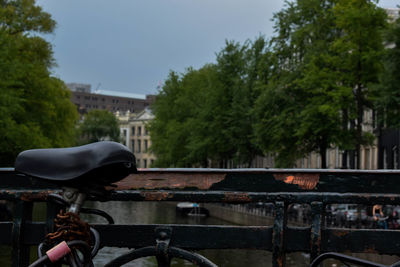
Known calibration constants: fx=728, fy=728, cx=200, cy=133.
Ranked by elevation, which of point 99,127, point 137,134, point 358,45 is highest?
point 99,127

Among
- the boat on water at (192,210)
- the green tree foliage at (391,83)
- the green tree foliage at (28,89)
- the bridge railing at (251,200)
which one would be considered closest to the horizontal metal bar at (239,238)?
the bridge railing at (251,200)

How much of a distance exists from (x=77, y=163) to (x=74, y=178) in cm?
7

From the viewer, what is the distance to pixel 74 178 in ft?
10.6

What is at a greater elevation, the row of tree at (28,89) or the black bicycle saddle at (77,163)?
the row of tree at (28,89)

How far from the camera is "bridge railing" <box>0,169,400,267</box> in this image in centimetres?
365

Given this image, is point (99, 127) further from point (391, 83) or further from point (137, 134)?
point (391, 83)

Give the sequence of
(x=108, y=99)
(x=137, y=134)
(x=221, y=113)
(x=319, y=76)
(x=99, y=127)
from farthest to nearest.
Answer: (x=108, y=99)
(x=137, y=134)
(x=99, y=127)
(x=221, y=113)
(x=319, y=76)

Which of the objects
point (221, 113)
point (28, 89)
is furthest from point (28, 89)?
point (221, 113)

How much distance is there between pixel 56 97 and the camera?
38125mm

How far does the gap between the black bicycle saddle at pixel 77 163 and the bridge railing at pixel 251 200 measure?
485mm

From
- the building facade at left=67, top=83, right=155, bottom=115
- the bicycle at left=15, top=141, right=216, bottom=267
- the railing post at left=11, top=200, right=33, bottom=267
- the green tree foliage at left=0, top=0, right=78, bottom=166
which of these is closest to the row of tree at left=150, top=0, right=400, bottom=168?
the green tree foliage at left=0, top=0, right=78, bottom=166

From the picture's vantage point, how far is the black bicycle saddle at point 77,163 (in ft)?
10.6

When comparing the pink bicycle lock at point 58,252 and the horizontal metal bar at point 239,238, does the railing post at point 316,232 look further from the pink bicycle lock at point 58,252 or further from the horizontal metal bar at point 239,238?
the pink bicycle lock at point 58,252

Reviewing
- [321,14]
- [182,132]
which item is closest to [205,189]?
[321,14]
